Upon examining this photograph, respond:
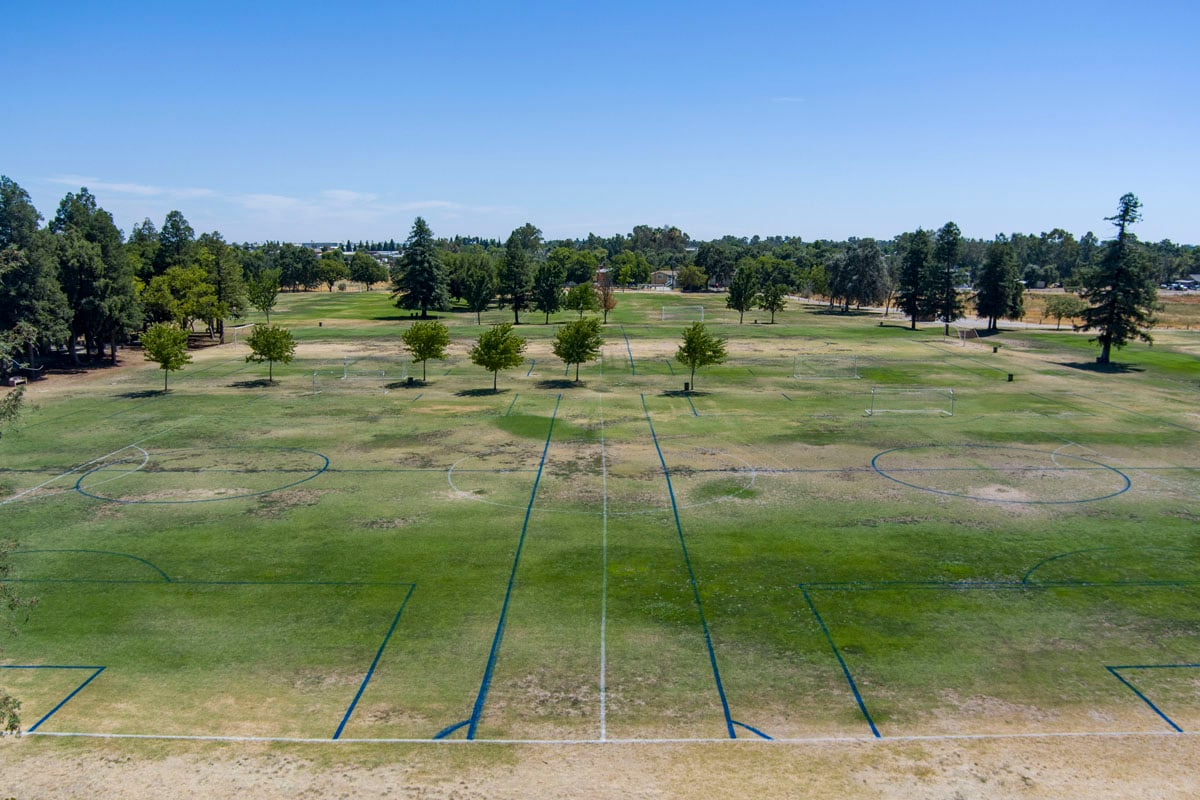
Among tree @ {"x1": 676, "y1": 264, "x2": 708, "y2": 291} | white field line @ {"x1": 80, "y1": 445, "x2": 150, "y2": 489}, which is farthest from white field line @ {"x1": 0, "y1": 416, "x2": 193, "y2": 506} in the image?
tree @ {"x1": 676, "y1": 264, "x2": 708, "y2": 291}

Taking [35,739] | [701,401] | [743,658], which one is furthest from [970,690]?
[701,401]

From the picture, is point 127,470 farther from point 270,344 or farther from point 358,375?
point 358,375

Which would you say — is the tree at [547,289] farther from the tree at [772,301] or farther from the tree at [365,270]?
the tree at [365,270]

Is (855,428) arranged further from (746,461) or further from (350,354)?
(350,354)

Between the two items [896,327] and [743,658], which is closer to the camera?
[743,658]

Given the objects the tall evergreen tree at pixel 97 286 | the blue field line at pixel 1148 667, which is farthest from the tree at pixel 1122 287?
the tall evergreen tree at pixel 97 286

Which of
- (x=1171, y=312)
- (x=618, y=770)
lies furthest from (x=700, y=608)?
(x=1171, y=312)
